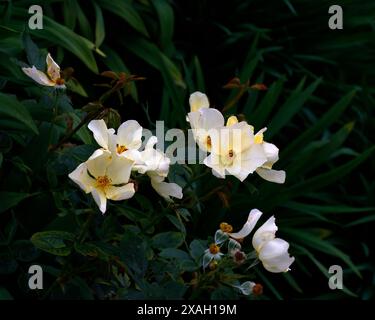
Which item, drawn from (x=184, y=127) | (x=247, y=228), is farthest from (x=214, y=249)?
(x=184, y=127)

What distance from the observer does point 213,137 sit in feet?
4.62

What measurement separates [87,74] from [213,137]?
48.9 inches

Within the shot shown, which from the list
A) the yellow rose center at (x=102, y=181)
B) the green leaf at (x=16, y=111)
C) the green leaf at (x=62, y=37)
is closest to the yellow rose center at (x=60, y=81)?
the green leaf at (x=16, y=111)

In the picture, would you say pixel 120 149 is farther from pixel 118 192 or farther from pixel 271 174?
pixel 271 174

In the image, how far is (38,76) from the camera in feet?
4.91

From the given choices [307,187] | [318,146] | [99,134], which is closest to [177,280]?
[99,134]

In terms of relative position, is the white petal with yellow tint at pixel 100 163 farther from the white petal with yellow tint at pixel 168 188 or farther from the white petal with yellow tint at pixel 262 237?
the white petal with yellow tint at pixel 262 237

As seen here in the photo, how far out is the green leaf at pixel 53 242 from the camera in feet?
4.57

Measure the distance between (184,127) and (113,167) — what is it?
1.14m

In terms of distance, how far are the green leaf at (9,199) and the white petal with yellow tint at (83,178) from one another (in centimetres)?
34

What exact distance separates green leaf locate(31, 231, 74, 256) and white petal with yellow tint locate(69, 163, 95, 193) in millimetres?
138

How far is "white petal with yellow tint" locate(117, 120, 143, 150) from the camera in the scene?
1.37 meters

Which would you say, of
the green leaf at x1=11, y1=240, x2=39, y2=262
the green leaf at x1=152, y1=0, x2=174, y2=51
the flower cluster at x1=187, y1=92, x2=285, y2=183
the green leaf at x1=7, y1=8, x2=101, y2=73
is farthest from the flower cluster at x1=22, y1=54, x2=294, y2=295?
the green leaf at x1=152, y1=0, x2=174, y2=51

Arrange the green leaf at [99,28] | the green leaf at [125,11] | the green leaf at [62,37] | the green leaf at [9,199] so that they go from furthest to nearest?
the green leaf at [125,11], the green leaf at [99,28], the green leaf at [62,37], the green leaf at [9,199]
